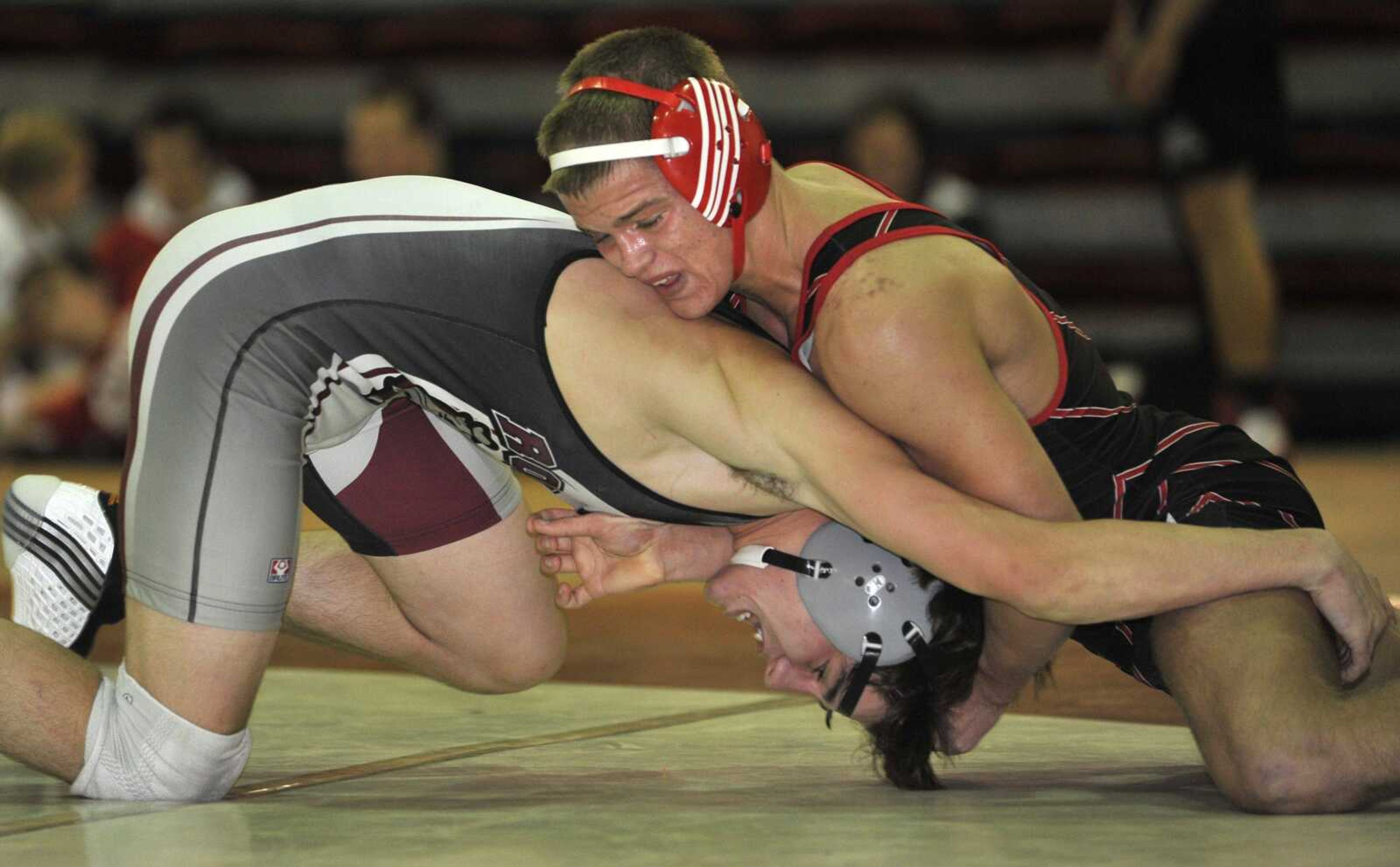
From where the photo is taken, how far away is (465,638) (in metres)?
2.84

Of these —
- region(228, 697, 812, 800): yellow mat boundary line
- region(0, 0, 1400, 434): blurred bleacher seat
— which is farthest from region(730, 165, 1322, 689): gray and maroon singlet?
region(0, 0, 1400, 434): blurred bleacher seat

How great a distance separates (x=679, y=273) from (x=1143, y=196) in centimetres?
493

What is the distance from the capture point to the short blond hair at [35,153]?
22.2 ft

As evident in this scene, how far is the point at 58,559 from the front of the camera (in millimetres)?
2717

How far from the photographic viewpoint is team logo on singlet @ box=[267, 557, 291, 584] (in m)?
2.45

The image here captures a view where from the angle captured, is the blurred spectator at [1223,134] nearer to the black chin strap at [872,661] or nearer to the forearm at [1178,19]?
the forearm at [1178,19]

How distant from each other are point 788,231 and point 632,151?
247 millimetres

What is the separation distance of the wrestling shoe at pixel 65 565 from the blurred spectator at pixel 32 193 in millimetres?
4323

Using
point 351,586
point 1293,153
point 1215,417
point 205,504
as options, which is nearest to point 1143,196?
point 1293,153

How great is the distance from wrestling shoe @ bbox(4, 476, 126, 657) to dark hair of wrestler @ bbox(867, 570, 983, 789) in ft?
3.60

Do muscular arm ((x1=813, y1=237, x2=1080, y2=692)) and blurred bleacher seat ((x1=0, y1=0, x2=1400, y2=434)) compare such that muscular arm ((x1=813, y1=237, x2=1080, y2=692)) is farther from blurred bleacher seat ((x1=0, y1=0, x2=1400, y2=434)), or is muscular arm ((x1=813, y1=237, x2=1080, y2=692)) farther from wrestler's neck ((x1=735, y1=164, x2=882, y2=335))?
blurred bleacher seat ((x1=0, y1=0, x2=1400, y2=434))

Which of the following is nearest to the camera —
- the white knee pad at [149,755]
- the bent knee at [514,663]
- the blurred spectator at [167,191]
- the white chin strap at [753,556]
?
the white knee pad at [149,755]

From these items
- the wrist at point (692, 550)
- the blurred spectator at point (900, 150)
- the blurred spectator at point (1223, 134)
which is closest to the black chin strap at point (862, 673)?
the wrist at point (692, 550)

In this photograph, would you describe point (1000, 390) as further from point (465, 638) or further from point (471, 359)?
point (465, 638)
